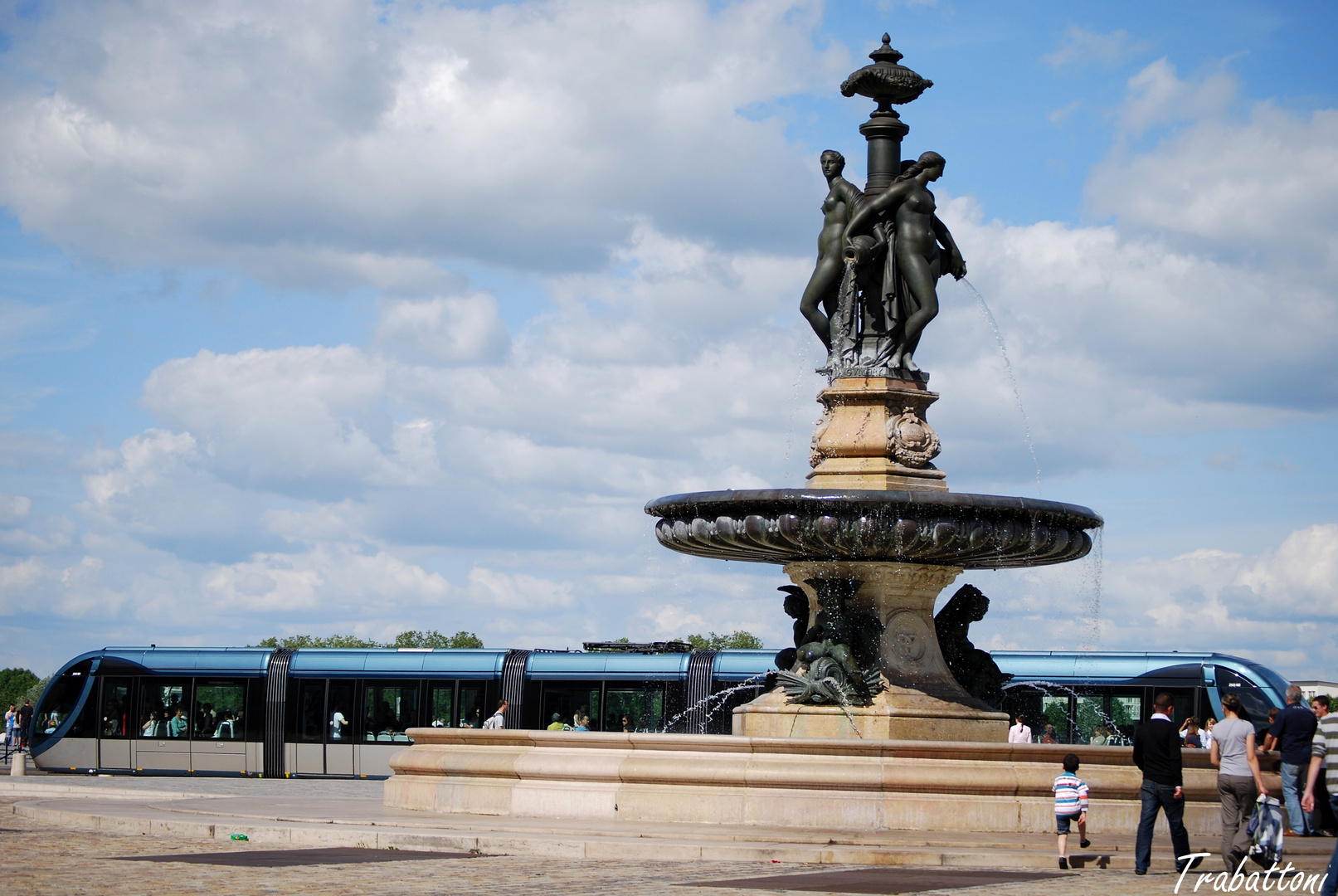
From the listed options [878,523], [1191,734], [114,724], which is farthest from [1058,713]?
[114,724]

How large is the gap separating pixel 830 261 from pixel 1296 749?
720cm

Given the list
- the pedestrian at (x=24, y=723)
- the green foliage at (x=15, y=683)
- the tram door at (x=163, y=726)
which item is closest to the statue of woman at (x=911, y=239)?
the tram door at (x=163, y=726)

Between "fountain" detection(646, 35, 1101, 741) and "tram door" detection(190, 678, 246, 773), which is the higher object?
"fountain" detection(646, 35, 1101, 741)

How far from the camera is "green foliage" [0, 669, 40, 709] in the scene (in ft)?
324

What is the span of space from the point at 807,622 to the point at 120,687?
19779 millimetres

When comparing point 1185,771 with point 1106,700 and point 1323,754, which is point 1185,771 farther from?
point 1106,700

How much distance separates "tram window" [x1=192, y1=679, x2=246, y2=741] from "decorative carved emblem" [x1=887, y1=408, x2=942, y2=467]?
1869cm

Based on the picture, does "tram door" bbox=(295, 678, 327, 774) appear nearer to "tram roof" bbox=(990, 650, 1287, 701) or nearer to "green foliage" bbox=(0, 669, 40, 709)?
"tram roof" bbox=(990, 650, 1287, 701)

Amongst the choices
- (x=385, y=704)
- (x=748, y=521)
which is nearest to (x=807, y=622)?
(x=748, y=521)

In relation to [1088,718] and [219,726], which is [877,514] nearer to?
[1088,718]

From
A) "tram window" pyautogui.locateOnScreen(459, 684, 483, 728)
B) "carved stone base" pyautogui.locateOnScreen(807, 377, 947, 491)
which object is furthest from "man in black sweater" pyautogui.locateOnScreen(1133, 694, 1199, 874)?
"tram window" pyautogui.locateOnScreen(459, 684, 483, 728)

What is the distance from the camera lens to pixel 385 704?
32188mm

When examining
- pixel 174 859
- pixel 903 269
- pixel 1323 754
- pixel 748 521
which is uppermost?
pixel 903 269

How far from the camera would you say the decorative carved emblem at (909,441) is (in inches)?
709
